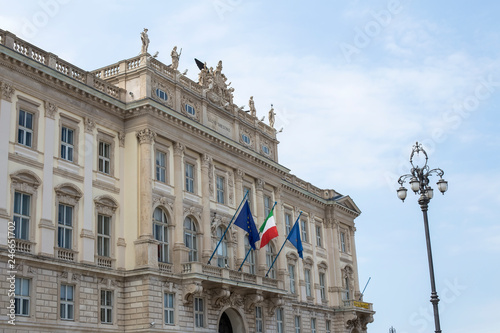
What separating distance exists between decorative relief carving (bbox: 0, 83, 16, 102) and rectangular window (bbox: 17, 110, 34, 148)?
101cm

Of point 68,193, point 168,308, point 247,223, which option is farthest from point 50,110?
point 247,223

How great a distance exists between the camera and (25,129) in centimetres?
3162

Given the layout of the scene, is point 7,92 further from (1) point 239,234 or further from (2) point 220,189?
(1) point 239,234

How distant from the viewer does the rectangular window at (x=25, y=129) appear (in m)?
31.4

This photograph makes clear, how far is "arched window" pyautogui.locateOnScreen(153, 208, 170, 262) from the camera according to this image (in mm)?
36938

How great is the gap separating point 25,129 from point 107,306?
962cm

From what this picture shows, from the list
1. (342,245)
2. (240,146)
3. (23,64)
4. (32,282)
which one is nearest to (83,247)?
(32,282)

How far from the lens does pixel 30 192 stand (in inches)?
1223

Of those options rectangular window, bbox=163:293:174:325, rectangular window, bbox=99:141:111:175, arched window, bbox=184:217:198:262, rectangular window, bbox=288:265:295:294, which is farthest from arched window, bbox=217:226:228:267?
rectangular window, bbox=288:265:295:294

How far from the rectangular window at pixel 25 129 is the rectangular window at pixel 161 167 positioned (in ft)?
26.3

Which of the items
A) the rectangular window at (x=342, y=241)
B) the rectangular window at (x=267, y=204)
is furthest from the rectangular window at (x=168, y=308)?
the rectangular window at (x=342, y=241)

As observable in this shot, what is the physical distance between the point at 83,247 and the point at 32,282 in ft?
11.9

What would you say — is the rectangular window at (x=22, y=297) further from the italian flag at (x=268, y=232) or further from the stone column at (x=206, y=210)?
the italian flag at (x=268, y=232)

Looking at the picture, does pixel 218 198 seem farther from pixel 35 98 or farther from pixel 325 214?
pixel 325 214
